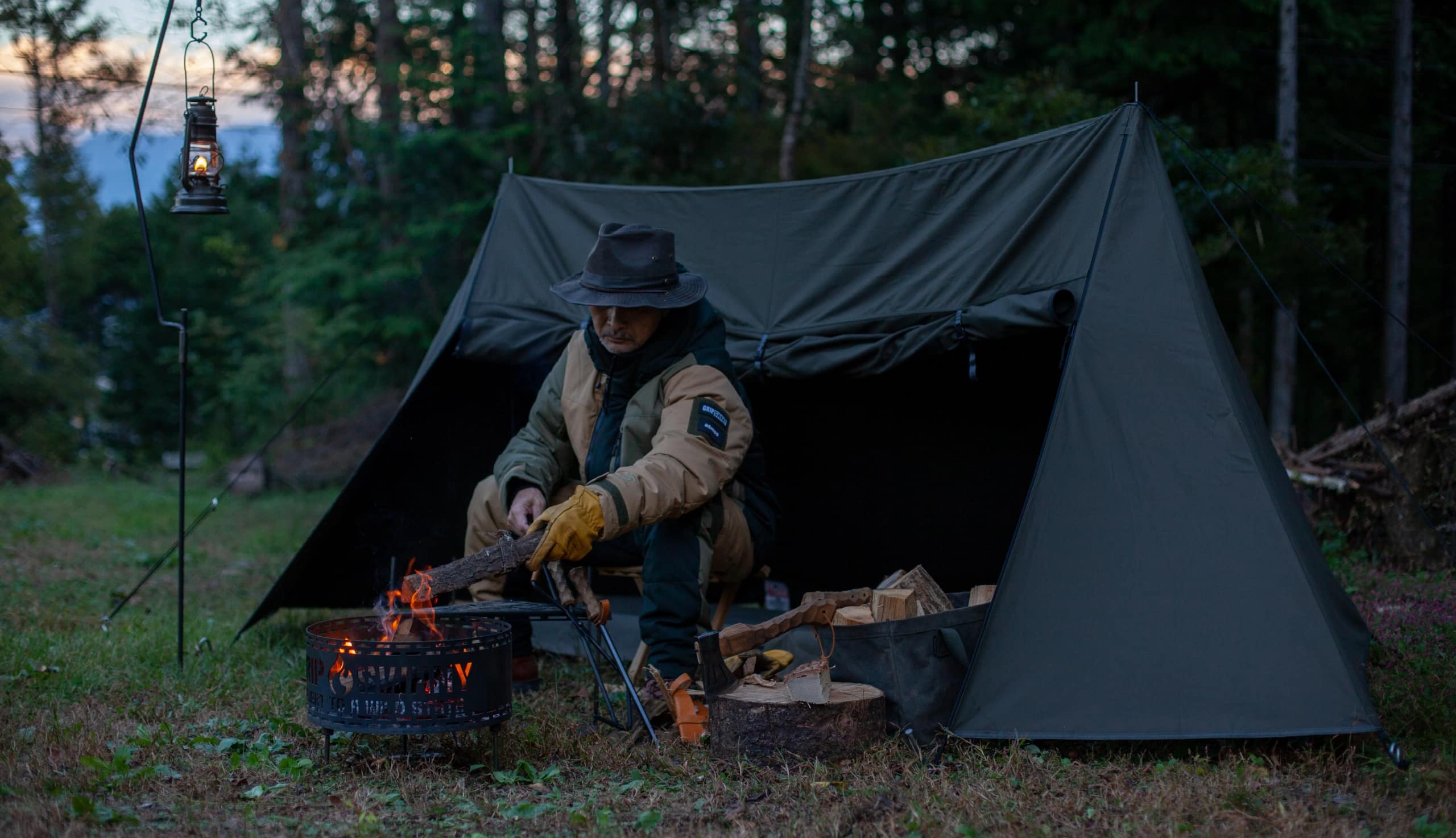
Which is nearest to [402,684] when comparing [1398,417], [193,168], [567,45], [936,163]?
[193,168]

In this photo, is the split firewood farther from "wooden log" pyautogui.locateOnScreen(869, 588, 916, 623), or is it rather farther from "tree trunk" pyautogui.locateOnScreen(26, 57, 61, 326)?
"tree trunk" pyautogui.locateOnScreen(26, 57, 61, 326)

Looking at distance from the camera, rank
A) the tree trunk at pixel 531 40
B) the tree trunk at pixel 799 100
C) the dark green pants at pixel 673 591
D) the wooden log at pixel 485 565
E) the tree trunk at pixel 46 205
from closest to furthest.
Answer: the wooden log at pixel 485 565
the dark green pants at pixel 673 591
the tree trunk at pixel 799 100
the tree trunk at pixel 531 40
the tree trunk at pixel 46 205

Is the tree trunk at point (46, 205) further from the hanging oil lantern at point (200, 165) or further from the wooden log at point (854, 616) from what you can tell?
the wooden log at point (854, 616)

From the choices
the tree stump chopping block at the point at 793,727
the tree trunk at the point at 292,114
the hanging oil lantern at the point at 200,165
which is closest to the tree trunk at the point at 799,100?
the tree trunk at the point at 292,114

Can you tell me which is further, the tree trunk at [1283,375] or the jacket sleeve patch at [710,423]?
the tree trunk at [1283,375]

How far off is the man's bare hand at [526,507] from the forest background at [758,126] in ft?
20.1

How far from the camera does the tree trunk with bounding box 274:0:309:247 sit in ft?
46.8

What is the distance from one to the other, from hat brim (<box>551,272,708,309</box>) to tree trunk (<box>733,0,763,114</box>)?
9.86 m

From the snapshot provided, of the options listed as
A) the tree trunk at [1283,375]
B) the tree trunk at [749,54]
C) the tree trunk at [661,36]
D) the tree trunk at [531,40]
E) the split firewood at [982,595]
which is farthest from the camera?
the tree trunk at [531,40]

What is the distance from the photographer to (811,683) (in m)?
2.99

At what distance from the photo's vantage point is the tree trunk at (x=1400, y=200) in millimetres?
9562

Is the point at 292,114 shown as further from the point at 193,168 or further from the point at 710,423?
the point at 710,423

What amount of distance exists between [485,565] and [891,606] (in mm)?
1093

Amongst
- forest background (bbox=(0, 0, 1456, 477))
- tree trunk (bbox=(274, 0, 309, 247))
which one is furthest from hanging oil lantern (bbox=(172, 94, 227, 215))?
tree trunk (bbox=(274, 0, 309, 247))
